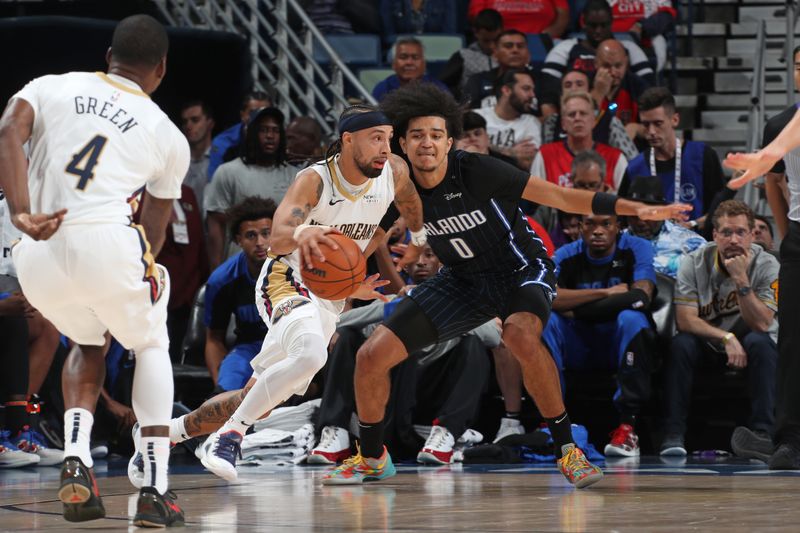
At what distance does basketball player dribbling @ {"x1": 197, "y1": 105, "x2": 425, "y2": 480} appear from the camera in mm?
5980

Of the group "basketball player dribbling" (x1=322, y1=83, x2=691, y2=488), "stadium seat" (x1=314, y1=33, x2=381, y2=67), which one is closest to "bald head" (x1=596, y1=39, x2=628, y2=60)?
"stadium seat" (x1=314, y1=33, x2=381, y2=67)

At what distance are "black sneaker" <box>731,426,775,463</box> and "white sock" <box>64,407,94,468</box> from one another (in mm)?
4458

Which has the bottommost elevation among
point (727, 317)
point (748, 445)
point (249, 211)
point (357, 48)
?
point (748, 445)

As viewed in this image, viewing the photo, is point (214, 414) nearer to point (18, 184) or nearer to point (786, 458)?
point (18, 184)

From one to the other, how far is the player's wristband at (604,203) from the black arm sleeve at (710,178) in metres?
3.60

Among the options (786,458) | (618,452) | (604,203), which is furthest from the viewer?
(618,452)

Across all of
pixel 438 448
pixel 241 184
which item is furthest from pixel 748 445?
pixel 241 184

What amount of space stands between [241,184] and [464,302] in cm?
351

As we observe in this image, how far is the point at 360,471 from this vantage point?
6375 mm

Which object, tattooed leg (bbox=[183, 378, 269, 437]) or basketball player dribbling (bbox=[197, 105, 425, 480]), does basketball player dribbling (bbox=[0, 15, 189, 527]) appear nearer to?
basketball player dribbling (bbox=[197, 105, 425, 480])

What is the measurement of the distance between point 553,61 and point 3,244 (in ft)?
16.5

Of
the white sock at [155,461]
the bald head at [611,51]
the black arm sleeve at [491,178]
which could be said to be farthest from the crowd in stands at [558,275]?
the white sock at [155,461]

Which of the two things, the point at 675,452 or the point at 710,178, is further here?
the point at 710,178

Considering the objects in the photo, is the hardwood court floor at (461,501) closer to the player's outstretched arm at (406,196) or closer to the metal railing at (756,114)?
the player's outstretched arm at (406,196)
